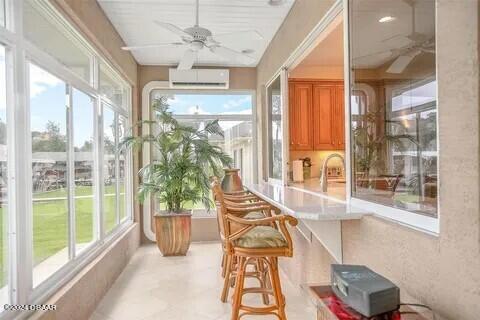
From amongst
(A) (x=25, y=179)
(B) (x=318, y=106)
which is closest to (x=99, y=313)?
(A) (x=25, y=179)

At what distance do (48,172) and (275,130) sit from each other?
2.77 metres

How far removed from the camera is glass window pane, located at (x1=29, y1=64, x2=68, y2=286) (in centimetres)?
226

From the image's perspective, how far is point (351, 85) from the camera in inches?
86.0

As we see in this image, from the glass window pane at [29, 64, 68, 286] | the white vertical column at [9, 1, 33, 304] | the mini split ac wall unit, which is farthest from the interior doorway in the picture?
the white vertical column at [9, 1, 33, 304]

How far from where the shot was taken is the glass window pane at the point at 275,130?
13.6ft

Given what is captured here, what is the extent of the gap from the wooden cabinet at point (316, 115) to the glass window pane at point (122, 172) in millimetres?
2373

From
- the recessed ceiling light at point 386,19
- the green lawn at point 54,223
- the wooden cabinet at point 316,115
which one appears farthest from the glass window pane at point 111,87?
the recessed ceiling light at point 386,19

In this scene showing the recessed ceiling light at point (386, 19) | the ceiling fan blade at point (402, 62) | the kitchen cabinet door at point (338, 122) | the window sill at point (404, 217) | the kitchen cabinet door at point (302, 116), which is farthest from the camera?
the kitchen cabinet door at point (338, 122)

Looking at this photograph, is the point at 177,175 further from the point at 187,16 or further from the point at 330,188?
the point at 330,188

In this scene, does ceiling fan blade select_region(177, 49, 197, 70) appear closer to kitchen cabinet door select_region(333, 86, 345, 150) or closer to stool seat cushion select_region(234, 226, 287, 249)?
stool seat cushion select_region(234, 226, 287, 249)

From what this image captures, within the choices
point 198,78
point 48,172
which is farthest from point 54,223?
point 198,78

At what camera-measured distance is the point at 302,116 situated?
4.52 m

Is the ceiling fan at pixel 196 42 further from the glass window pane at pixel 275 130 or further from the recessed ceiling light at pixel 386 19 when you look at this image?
the recessed ceiling light at pixel 386 19

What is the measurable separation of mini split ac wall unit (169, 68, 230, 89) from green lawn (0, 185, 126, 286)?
2.50 meters
